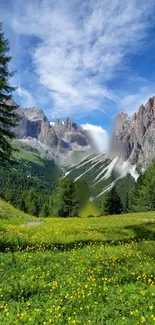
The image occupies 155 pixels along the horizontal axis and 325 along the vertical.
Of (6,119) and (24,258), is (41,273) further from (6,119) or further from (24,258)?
(6,119)

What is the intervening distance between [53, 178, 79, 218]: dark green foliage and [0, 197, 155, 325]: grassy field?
63012 millimetres

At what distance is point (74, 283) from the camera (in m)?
9.30

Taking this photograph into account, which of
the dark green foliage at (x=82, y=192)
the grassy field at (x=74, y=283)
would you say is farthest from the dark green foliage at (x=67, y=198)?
the grassy field at (x=74, y=283)

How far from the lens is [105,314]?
738 cm

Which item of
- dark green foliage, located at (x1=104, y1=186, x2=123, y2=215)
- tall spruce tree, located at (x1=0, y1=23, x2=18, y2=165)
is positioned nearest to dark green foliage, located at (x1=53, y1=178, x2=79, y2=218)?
dark green foliage, located at (x1=104, y1=186, x2=123, y2=215)

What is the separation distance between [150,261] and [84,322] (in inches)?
243

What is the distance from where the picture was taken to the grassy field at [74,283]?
731cm

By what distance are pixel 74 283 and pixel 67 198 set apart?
230 feet

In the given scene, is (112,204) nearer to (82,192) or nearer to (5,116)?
(82,192)

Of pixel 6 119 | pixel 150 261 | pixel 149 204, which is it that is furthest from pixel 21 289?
pixel 149 204

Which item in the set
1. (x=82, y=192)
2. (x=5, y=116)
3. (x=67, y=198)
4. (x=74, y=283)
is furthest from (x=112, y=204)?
(x=74, y=283)

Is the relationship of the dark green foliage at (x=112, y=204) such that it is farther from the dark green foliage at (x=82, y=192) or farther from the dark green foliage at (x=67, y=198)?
the dark green foliage at (x=67, y=198)

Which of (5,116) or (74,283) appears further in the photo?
(5,116)

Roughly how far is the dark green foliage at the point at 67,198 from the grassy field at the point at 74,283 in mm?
63012
